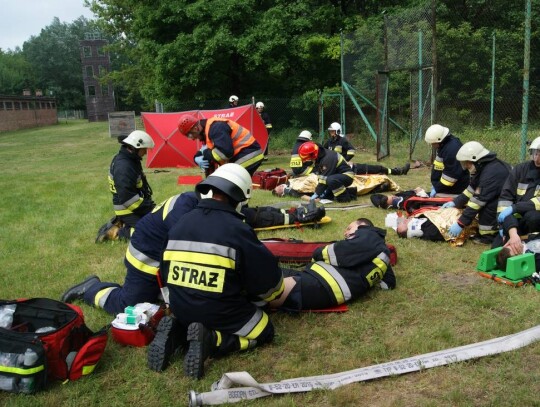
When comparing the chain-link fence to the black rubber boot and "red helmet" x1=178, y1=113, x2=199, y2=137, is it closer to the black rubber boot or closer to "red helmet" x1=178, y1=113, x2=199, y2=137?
the black rubber boot

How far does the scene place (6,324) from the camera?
330 cm

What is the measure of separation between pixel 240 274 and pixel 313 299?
997 millimetres

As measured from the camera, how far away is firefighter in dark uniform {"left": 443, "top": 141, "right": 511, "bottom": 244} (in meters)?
5.55

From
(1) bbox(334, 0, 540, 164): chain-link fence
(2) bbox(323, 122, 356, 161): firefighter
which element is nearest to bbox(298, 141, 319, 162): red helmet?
(2) bbox(323, 122, 356, 161): firefighter

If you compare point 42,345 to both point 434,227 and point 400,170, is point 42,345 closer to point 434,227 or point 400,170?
point 434,227

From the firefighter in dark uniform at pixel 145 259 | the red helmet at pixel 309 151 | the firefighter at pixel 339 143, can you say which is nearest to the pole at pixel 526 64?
the firefighter at pixel 339 143

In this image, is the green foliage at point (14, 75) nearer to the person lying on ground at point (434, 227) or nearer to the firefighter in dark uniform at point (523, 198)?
the person lying on ground at point (434, 227)

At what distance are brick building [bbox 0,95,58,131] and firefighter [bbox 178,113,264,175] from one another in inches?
1551

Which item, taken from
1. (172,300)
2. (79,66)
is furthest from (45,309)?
(79,66)

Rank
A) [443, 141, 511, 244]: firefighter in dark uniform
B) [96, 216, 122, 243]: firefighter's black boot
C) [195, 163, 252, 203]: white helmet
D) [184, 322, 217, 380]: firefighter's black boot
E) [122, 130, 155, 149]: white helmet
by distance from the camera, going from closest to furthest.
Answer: [184, 322, 217, 380]: firefighter's black boot, [195, 163, 252, 203]: white helmet, [443, 141, 511, 244]: firefighter in dark uniform, [122, 130, 155, 149]: white helmet, [96, 216, 122, 243]: firefighter's black boot

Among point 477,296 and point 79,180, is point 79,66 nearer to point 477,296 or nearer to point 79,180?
point 79,180

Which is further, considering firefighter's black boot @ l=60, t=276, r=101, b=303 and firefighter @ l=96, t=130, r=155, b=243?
firefighter @ l=96, t=130, r=155, b=243

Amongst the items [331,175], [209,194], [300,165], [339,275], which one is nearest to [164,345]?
A: [209,194]

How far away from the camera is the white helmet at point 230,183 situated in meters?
3.21
